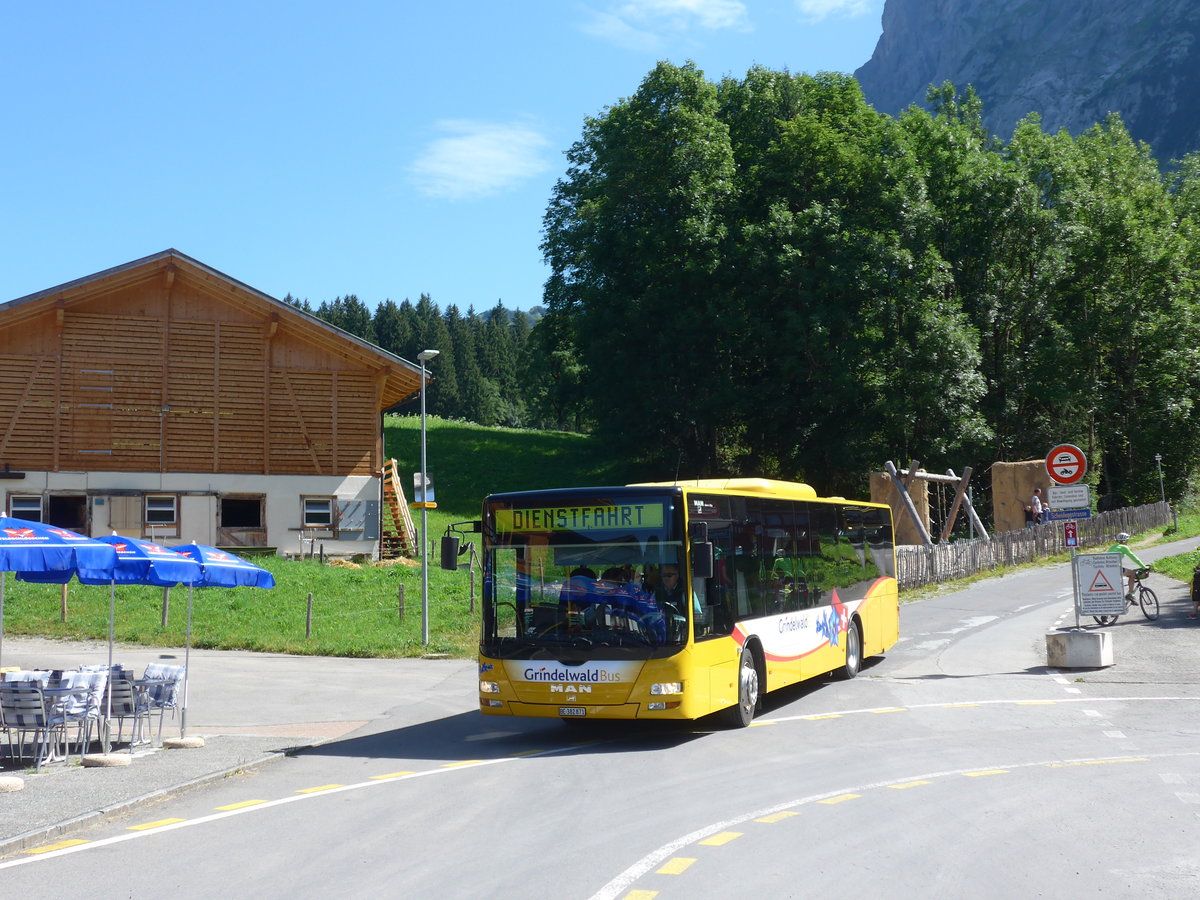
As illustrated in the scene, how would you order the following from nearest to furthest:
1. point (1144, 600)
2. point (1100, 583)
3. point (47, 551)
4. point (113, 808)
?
point (113, 808) < point (47, 551) < point (1100, 583) < point (1144, 600)

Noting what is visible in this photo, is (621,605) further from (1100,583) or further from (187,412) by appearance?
(187,412)

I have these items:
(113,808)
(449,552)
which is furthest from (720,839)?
(449,552)

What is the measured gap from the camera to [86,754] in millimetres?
12758

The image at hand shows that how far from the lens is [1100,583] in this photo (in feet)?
→ 64.9

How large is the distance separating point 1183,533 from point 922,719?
34675mm

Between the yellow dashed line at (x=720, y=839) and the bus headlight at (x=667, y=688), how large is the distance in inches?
159

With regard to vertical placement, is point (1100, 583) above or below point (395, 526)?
below

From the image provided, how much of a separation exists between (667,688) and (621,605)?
103 centimetres

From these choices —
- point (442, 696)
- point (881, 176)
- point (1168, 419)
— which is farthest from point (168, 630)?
point (1168, 419)

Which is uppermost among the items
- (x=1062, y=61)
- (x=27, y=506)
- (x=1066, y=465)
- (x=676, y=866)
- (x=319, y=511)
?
(x=1062, y=61)

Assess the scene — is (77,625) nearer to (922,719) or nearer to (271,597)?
(271,597)

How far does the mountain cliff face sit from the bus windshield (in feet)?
Result: 400

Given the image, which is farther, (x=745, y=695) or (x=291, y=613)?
(x=291, y=613)

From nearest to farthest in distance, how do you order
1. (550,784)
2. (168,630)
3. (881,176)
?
(550,784)
(168,630)
(881,176)
